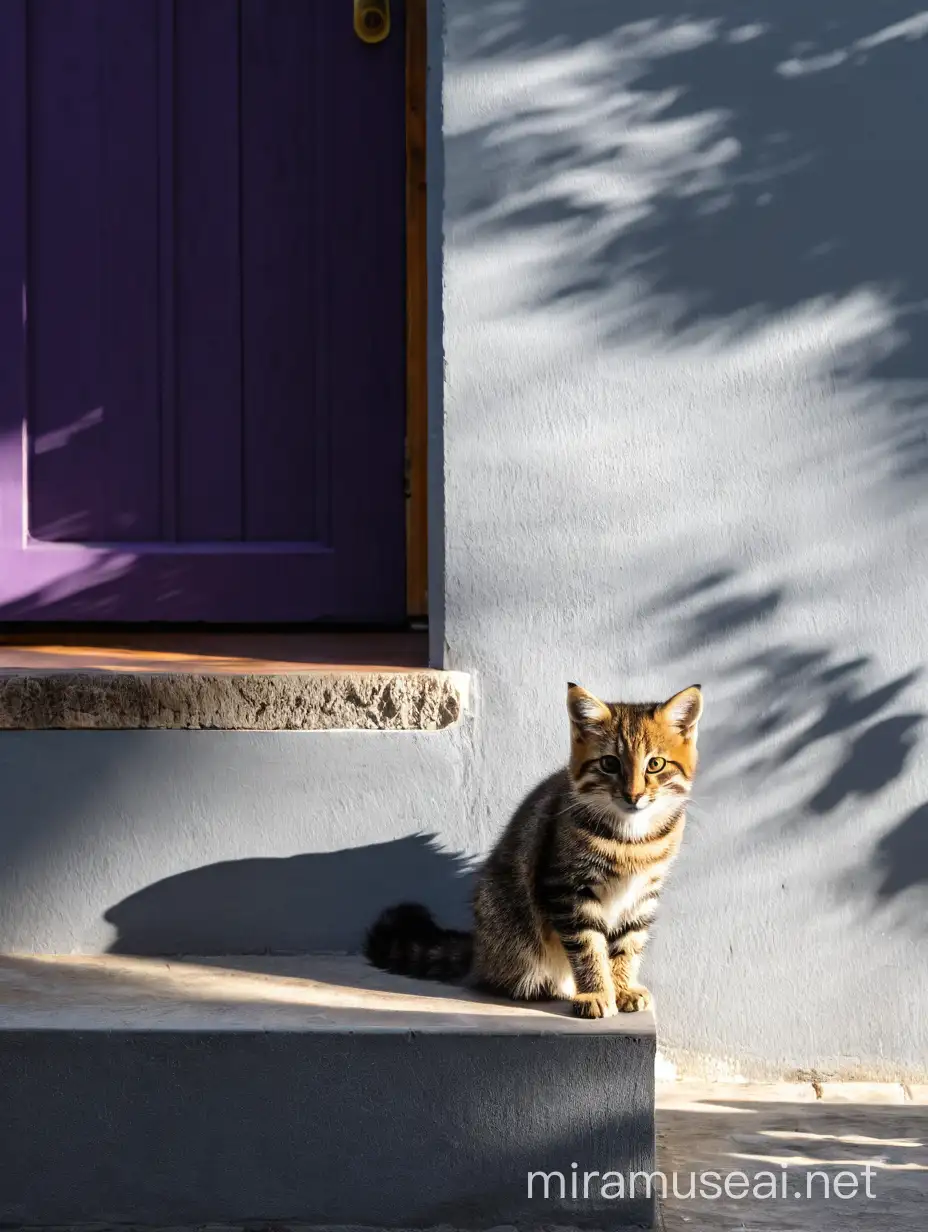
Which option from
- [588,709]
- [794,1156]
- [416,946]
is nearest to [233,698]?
[416,946]

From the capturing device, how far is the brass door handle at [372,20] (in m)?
4.12

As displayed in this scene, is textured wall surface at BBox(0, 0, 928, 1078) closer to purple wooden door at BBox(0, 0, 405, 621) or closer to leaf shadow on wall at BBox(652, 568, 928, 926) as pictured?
leaf shadow on wall at BBox(652, 568, 928, 926)

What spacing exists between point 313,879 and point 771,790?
1123mm

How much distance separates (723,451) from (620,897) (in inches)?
43.7

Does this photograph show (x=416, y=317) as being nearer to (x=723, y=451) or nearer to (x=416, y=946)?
(x=723, y=451)

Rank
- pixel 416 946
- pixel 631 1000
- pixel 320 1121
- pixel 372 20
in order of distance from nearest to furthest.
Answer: pixel 320 1121 → pixel 631 1000 → pixel 416 946 → pixel 372 20

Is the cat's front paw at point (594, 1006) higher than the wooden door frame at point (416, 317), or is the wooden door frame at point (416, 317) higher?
the wooden door frame at point (416, 317)

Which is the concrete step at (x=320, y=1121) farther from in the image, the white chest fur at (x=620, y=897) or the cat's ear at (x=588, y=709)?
the cat's ear at (x=588, y=709)

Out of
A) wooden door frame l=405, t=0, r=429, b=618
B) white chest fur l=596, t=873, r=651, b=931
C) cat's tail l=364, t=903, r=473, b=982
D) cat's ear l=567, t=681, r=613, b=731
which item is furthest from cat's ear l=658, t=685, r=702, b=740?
wooden door frame l=405, t=0, r=429, b=618

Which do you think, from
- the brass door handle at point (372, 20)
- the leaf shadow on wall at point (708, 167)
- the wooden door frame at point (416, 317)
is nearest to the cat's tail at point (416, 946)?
the wooden door frame at point (416, 317)

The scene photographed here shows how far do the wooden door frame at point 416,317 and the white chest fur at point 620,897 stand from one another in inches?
50.8

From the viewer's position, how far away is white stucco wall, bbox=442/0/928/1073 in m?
3.53

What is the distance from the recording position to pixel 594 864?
10.2ft

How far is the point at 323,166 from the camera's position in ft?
13.8
